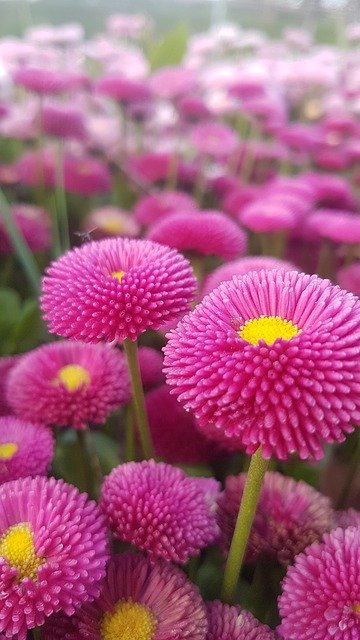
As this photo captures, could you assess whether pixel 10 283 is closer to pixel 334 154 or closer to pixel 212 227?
pixel 212 227

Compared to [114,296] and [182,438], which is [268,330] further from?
[182,438]

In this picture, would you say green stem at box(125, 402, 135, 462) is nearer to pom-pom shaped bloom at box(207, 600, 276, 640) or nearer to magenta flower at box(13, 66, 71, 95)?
pom-pom shaped bloom at box(207, 600, 276, 640)

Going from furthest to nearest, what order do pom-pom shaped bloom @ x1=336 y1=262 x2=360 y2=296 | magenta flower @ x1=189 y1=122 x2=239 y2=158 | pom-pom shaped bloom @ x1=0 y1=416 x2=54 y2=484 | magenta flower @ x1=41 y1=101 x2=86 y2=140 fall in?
magenta flower @ x1=189 y1=122 x2=239 y2=158
magenta flower @ x1=41 y1=101 x2=86 y2=140
pom-pom shaped bloom @ x1=336 y1=262 x2=360 y2=296
pom-pom shaped bloom @ x1=0 y1=416 x2=54 y2=484

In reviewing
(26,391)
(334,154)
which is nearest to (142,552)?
(26,391)

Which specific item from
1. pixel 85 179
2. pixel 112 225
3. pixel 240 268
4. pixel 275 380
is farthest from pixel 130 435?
pixel 85 179

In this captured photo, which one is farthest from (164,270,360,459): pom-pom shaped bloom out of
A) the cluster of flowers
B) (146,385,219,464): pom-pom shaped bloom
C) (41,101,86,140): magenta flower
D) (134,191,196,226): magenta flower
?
(41,101,86,140): magenta flower

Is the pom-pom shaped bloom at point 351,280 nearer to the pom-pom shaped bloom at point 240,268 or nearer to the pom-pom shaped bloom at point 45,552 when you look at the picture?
the pom-pom shaped bloom at point 240,268
